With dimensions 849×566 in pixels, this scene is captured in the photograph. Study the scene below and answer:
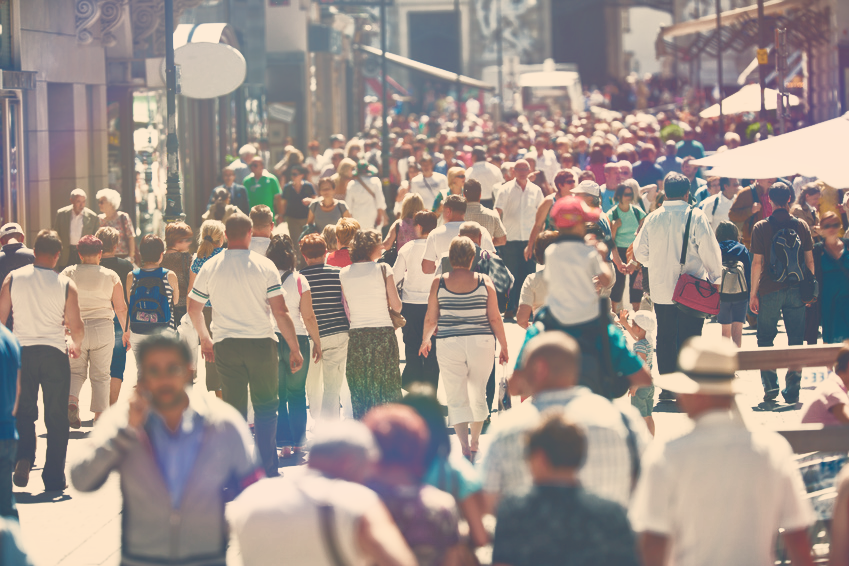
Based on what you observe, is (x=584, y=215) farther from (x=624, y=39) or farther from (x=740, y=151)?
(x=624, y=39)

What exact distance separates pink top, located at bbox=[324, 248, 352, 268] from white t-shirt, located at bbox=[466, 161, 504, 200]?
7110 millimetres

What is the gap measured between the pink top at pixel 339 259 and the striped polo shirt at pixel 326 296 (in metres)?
0.66

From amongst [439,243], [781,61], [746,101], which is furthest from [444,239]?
[746,101]

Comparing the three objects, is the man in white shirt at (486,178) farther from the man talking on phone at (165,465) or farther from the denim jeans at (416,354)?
the man talking on phone at (165,465)

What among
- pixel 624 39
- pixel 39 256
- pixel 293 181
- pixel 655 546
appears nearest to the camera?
pixel 655 546

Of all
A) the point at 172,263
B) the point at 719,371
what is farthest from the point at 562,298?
the point at 172,263

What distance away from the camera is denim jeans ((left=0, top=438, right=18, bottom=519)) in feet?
22.9

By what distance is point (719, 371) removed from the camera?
4914 mm

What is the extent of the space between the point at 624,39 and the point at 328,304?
88.6m

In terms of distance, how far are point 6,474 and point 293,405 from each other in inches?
120

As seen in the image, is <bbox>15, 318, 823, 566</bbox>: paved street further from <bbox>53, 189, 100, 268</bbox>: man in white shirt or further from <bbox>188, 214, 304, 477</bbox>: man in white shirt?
<bbox>53, 189, 100, 268</bbox>: man in white shirt

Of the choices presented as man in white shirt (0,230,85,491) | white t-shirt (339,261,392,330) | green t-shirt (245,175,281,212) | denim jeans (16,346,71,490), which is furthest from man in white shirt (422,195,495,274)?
green t-shirt (245,175,281,212)

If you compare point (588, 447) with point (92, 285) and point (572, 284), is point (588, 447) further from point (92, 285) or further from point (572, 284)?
point (92, 285)

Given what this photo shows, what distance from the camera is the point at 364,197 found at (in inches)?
695
